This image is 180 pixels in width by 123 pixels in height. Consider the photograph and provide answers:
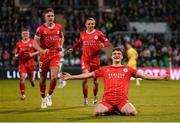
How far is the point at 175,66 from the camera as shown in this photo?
3588 cm

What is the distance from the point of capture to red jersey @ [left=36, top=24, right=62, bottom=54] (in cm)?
1641

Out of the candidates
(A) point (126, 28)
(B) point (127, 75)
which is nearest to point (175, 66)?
(A) point (126, 28)

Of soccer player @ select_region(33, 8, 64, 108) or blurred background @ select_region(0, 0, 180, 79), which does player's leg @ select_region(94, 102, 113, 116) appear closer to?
soccer player @ select_region(33, 8, 64, 108)

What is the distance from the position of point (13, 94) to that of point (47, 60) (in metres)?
6.08

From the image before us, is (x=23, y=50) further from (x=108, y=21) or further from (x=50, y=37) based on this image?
(x=108, y=21)

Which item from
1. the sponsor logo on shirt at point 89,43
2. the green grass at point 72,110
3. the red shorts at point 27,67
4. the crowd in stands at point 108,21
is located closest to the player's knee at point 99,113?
the green grass at point 72,110

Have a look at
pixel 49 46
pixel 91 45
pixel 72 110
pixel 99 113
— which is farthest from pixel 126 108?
pixel 91 45

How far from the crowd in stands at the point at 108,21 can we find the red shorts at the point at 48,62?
702 inches

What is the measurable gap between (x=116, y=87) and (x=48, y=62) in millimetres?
3437

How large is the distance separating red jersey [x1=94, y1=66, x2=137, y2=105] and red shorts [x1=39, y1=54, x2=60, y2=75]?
2812 millimetres

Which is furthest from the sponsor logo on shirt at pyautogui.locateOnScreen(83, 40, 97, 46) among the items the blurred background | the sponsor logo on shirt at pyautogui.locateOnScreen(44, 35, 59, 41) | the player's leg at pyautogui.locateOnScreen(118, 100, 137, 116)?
the blurred background

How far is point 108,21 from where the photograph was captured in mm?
39625

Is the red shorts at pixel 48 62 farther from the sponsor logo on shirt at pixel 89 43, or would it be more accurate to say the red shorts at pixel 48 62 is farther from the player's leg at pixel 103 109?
the player's leg at pixel 103 109

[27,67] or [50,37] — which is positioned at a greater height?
[50,37]
